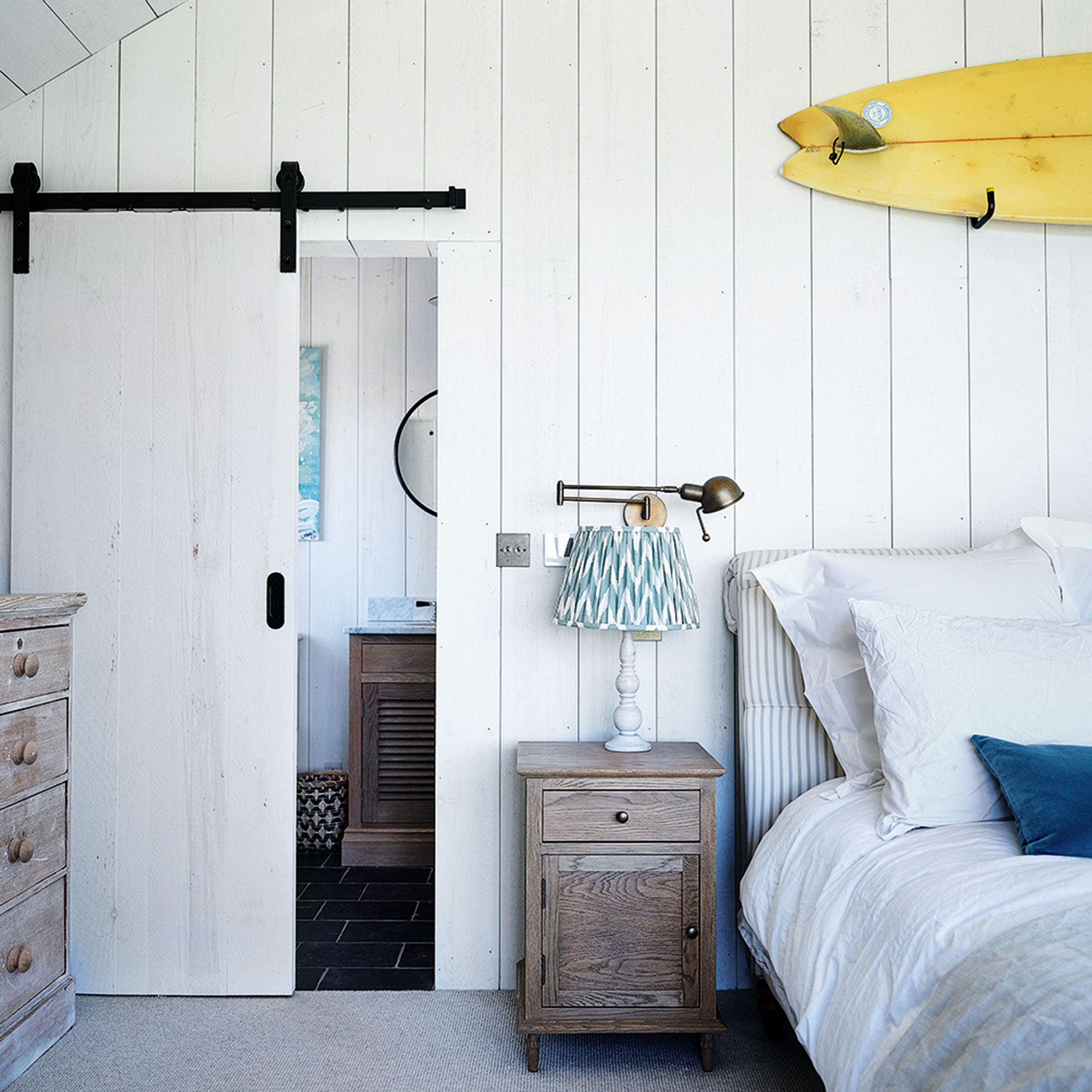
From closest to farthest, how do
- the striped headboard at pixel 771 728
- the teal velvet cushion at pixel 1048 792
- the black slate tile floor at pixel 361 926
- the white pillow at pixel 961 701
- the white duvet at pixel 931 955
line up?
the white duvet at pixel 931 955 < the teal velvet cushion at pixel 1048 792 < the white pillow at pixel 961 701 < the striped headboard at pixel 771 728 < the black slate tile floor at pixel 361 926

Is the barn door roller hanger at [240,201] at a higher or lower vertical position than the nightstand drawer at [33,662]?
higher

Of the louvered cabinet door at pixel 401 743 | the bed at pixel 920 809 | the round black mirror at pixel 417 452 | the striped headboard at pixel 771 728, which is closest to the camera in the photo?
the bed at pixel 920 809

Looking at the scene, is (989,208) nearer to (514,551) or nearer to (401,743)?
(514,551)

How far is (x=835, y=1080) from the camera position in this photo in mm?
1379

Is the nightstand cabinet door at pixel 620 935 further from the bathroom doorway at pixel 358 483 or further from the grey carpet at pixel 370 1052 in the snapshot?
the bathroom doorway at pixel 358 483

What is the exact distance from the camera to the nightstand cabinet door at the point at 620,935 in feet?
6.40

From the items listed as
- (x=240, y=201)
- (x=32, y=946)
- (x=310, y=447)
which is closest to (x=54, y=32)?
(x=240, y=201)

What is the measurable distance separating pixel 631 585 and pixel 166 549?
1210 millimetres

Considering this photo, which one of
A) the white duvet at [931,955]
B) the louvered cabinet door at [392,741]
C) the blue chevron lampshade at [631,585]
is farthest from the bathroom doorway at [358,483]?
the white duvet at [931,955]

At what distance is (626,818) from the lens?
6.43ft

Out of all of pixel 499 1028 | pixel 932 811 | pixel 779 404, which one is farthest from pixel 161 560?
pixel 932 811

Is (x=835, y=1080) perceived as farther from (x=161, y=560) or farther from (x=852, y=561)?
(x=161, y=560)

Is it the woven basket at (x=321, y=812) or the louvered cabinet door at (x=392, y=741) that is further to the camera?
the woven basket at (x=321, y=812)

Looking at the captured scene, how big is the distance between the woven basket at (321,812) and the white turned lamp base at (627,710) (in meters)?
1.61
